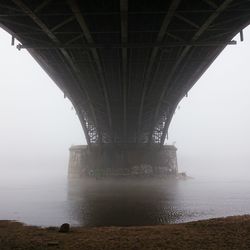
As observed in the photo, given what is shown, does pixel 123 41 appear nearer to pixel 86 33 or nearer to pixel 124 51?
pixel 124 51

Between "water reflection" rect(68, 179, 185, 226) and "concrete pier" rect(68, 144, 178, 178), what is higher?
"concrete pier" rect(68, 144, 178, 178)

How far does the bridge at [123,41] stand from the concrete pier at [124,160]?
1254 centimetres

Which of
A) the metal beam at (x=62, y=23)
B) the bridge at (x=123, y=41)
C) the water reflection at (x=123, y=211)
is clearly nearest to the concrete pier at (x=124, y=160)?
the bridge at (x=123, y=41)

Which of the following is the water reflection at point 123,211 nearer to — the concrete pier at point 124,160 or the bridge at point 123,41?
the bridge at point 123,41

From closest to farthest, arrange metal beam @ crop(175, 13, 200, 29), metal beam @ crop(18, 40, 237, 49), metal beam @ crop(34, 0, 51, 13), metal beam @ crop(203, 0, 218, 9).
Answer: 1. metal beam @ crop(203, 0, 218, 9)
2. metal beam @ crop(34, 0, 51, 13)
3. metal beam @ crop(175, 13, 200, 29)
4. metal beam @ crop(18, 40, 237, 49)

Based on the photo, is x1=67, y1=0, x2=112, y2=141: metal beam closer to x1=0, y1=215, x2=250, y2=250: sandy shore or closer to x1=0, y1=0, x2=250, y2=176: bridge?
x1=0, y1=0, x2=250, y2=176: bridge

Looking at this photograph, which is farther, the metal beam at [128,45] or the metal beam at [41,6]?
the metal beam at [128,45]

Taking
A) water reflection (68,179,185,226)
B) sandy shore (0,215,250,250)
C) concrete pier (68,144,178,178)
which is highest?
concrete pier (68,144,178,178)

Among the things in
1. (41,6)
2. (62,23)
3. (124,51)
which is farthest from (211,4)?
(124,51)

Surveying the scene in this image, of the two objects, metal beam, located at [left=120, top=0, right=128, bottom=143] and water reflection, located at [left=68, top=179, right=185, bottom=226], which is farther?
water reflection, located at [left=68, top=179, right=185, bottom=226]

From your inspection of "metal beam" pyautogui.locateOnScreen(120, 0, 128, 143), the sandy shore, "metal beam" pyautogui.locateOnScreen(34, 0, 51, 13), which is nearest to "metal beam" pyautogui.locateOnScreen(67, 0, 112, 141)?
"metal beam" pyautogui.locateOnScreen(34, 0, 51, 13)

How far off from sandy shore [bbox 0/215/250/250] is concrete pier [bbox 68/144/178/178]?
3547cm

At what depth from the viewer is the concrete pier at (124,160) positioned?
1962 inches

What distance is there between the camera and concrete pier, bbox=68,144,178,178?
49844 mm
